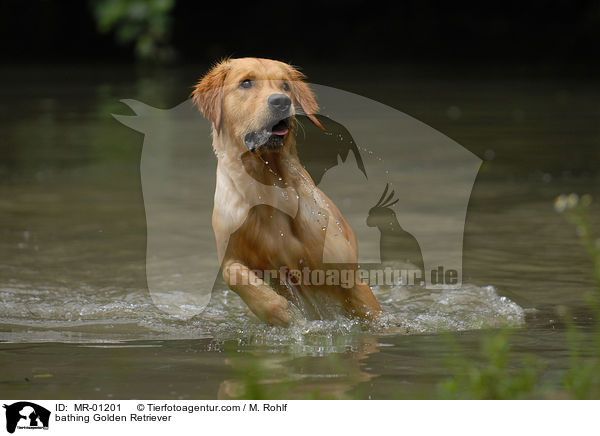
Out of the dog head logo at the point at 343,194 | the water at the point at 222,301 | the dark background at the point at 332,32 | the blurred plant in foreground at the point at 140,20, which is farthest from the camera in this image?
the dark background at the point at 332,32

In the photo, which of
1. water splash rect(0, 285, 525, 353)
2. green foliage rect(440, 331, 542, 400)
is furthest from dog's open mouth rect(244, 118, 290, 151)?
green foliage rect(440, 331, 542, 400)

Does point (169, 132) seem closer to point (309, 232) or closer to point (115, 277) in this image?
point (115, 277)

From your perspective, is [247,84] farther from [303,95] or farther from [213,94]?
[303,95]

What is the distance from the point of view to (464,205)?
809 cm

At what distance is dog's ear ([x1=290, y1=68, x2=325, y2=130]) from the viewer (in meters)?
4.69

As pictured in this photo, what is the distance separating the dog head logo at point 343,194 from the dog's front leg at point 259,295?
0.84ft

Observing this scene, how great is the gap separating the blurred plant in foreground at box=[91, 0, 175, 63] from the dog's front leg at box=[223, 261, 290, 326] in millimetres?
19459

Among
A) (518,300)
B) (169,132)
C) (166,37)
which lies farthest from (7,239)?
(166,37)

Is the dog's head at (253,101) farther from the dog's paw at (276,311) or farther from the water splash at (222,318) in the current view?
the water splash at (222,318)

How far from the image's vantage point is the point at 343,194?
8.49 meters

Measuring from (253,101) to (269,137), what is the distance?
0.19 m

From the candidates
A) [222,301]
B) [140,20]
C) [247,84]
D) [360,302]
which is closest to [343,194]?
[222,301]
